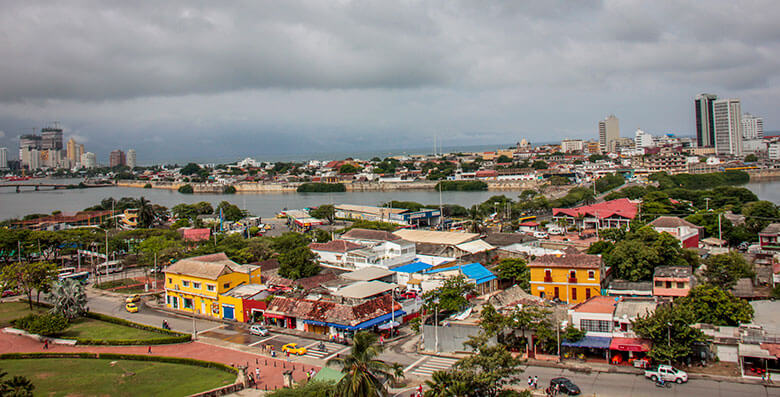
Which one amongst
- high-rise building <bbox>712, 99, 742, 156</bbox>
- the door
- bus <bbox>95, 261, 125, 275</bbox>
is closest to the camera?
the door

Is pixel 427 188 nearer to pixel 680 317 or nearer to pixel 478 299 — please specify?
pixel 478 299

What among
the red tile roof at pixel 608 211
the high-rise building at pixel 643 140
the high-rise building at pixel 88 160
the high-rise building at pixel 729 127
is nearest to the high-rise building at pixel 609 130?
the high-rise building at pixel 643 140

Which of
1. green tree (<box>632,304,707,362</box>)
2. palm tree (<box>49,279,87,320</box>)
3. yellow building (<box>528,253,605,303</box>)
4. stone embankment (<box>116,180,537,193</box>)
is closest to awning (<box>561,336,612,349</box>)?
green tree (<box>632,304,707,362</box>)

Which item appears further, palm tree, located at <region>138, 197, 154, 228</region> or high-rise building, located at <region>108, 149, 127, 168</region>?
high-rise building, located at <region>108, 149, 127, 168</region>

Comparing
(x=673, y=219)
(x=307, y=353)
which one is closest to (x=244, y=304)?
(x=307, y=353)

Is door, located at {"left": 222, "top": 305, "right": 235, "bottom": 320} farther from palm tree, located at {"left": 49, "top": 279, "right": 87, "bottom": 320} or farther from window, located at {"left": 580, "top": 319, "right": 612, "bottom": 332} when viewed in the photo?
window, located at {"left": 580, "top": 319, "right": 612, "bottom": 332}

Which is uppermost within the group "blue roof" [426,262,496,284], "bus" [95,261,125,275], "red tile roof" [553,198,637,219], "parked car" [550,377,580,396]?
"red tile roof" [553,198,637,219]
